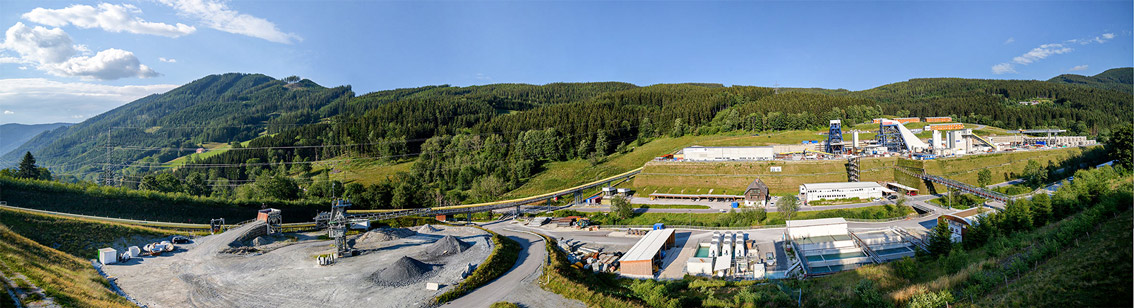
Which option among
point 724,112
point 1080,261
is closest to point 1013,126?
point 724,112

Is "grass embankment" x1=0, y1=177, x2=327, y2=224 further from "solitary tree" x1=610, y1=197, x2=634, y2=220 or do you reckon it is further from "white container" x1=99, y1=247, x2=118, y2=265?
"solitary tree" x1=610, y1=197, x2=634, y2=220

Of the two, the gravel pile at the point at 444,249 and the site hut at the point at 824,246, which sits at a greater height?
the gravel pile at the point at 444,249

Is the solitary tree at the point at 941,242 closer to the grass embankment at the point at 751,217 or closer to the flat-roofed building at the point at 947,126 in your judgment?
the grass embankment at the point at 751,217

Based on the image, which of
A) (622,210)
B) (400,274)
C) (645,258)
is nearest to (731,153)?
(622,210)

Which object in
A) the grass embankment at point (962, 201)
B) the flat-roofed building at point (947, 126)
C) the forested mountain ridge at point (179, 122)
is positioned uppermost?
the forested mountain ridge at point (179, 122)

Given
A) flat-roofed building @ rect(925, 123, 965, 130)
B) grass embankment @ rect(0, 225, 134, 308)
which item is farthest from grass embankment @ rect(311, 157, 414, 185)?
flat-roofed building @ rect(925, 123, 965, 130)

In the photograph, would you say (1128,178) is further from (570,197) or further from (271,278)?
(570,197)

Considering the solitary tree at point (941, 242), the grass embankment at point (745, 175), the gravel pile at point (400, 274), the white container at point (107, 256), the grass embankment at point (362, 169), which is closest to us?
the gravel pile at point (400, 274)

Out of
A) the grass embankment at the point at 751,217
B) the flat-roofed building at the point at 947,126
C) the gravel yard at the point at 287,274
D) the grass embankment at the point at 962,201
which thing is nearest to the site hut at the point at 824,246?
the grass embankment at the point at 751,217
